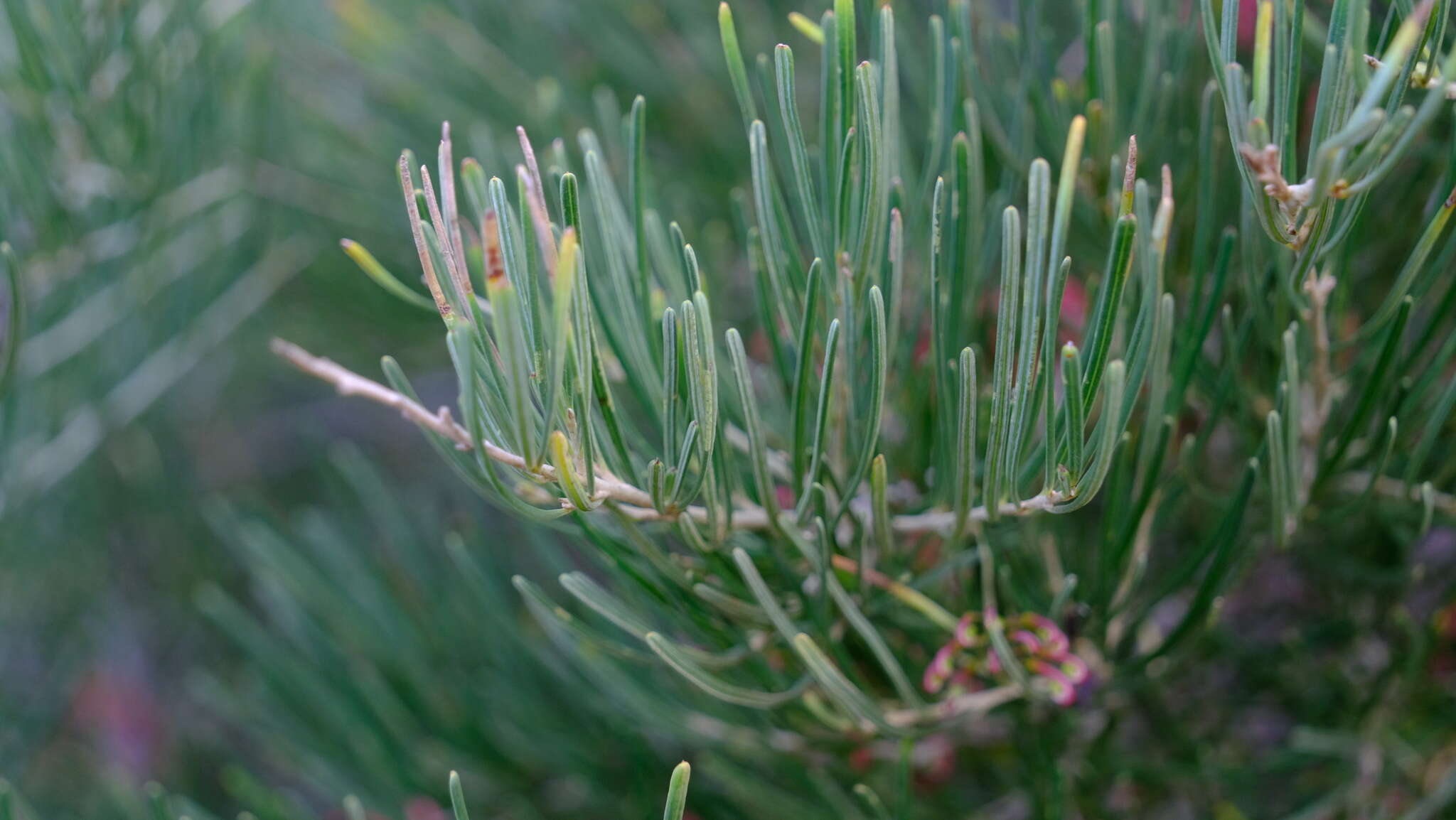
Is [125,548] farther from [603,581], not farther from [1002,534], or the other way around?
[1002,534]

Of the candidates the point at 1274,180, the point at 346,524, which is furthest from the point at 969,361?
the point at 346,524

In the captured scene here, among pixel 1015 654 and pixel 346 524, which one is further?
pixel 346 524

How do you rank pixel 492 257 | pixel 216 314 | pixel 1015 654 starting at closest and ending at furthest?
pixel 492 257 < pixel 1015 654 < pixel 216 314

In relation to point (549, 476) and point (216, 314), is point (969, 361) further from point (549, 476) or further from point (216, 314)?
point (216, 314)

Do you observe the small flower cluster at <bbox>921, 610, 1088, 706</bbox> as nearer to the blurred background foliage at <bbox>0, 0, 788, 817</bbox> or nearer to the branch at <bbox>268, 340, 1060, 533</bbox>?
the branch at <bbox>268, 340, 1060, 533</bbox>

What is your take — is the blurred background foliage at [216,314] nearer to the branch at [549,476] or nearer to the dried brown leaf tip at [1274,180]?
the branch at [549,476]
